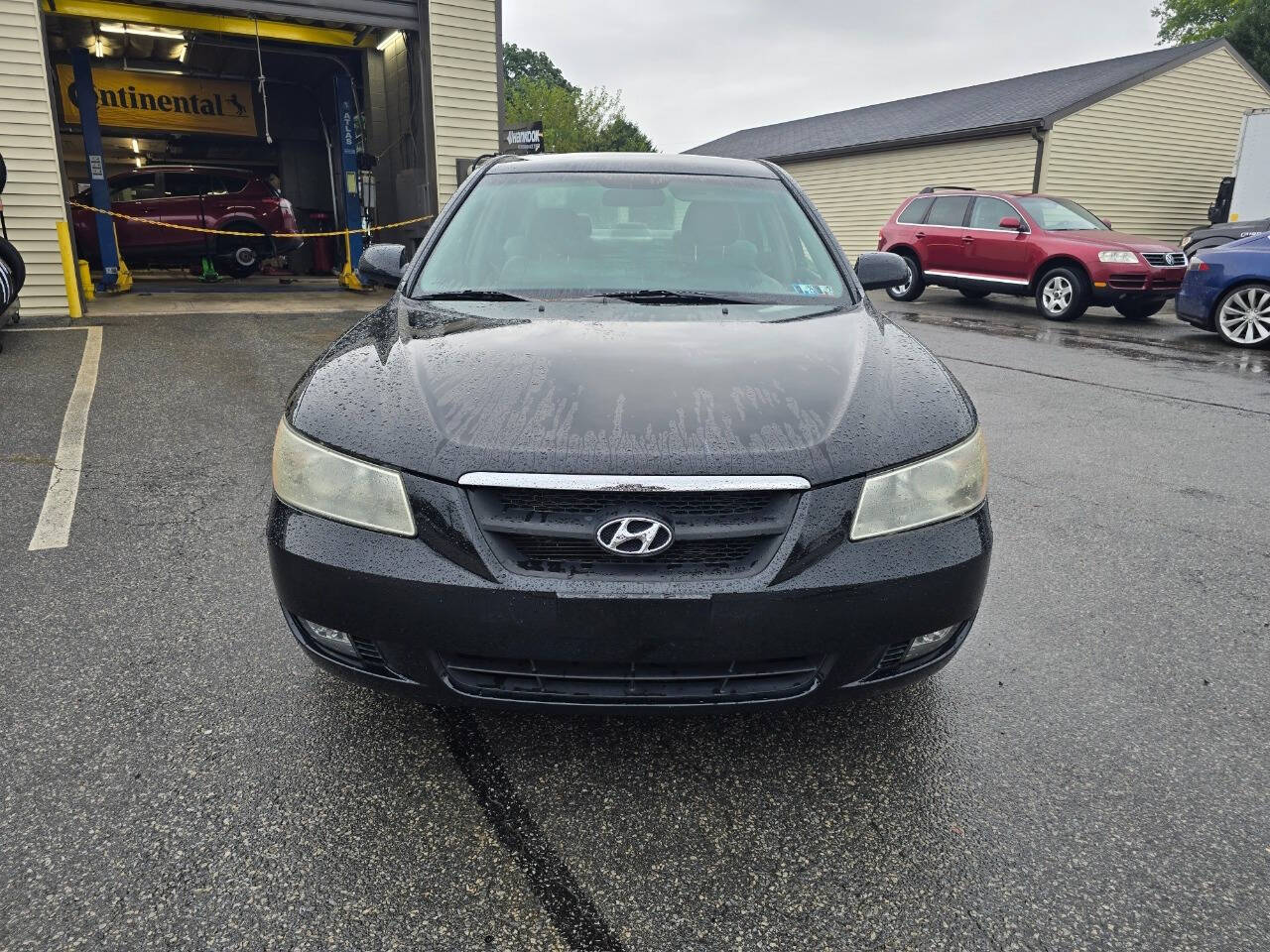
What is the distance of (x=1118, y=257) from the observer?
11.6 meters

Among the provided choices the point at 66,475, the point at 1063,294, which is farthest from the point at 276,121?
the point at 66,475

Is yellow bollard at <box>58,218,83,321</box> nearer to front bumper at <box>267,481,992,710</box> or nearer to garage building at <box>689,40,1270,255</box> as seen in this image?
front bumper at <box>267,481,992,710</box>

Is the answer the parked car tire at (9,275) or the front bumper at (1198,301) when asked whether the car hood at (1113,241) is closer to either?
the front bumper at (1198,301)

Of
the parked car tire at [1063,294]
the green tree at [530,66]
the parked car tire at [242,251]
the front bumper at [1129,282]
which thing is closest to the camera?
the front bumper at [1129,282]

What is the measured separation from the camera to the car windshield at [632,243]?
9.66 ft

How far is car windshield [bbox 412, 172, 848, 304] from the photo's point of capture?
294 cm

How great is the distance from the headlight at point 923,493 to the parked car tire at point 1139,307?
11.6 metres

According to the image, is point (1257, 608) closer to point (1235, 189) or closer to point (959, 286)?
point (959, 286)

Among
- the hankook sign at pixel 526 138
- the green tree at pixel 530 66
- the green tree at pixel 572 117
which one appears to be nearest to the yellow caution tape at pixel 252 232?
the hankook sign at pixel 526 138

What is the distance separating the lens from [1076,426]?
19.4ft

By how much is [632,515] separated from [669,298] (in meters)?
1.26

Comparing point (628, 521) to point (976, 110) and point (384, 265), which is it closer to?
point (384, 265)

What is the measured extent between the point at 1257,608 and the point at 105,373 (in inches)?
291

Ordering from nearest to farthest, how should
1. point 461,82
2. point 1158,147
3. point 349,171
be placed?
point 461,82
point 349,171
point 1158,147
